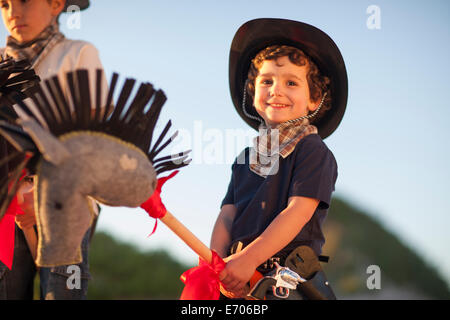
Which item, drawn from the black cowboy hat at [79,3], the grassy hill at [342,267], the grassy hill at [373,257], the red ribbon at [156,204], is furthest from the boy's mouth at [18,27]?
the grassy hill at [373,257]

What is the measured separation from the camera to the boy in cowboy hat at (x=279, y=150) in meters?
1.59

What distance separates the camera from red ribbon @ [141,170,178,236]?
51.2 inches

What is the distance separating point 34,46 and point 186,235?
3.17 ft

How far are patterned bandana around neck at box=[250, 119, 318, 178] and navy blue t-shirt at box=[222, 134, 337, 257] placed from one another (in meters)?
0.02

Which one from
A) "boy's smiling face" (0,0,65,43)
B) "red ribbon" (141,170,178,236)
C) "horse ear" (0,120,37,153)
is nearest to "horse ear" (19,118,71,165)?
"horse ear" (0,120,37,153)

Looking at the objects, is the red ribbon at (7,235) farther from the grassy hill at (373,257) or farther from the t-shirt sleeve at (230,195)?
the grassy hill at (373,257)

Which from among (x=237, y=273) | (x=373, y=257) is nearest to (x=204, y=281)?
(x=237, y=273)

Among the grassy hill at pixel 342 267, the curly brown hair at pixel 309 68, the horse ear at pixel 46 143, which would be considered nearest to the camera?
the horse ear at pixel 46 143

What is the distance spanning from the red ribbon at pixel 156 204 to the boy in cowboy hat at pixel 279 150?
1.12 ft

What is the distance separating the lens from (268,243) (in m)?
1.56

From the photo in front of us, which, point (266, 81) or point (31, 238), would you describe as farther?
point (266, 81)

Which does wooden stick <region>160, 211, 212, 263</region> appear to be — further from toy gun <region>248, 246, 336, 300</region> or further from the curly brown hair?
the curly brown hair

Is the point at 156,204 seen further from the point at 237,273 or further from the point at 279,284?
the point at 279,284
